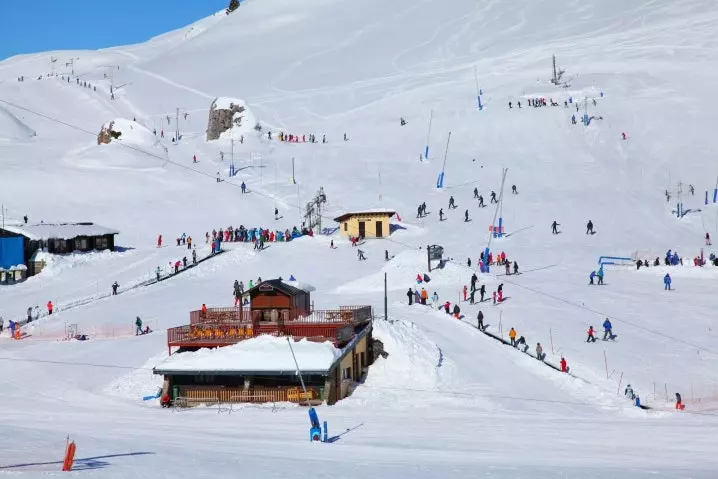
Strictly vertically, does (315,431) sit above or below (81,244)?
below

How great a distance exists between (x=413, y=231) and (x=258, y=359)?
89.5ft

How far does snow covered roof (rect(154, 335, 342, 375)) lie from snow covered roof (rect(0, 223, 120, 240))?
22.0m

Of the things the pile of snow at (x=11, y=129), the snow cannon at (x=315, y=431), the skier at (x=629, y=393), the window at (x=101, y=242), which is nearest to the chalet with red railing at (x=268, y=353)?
the snow cannon at (x=315, y=431)

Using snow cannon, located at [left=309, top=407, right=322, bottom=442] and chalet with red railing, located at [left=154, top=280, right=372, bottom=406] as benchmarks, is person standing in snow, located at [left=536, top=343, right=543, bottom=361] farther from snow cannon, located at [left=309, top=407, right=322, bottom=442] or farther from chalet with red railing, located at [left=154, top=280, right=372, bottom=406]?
snow cannon, located at [left=309, top=407, right=322, bottom=442]

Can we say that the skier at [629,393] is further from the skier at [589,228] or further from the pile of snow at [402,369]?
the skier at [589,228]

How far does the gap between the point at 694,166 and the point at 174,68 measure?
7762cm

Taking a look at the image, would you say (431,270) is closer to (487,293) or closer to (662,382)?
(487,293)

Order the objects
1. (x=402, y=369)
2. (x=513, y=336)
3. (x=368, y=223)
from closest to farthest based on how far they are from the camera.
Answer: (x=402, y=369) < (x=513, y=336) < (x=368, y=223)

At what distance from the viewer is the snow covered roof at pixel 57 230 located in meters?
43.4

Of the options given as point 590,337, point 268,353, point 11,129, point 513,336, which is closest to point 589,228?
point 590,337

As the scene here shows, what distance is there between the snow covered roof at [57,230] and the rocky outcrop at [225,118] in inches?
1072

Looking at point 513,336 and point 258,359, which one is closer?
point 258,359

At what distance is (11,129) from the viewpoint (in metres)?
74.4

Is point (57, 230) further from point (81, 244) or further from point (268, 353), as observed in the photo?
point (268, 353)
